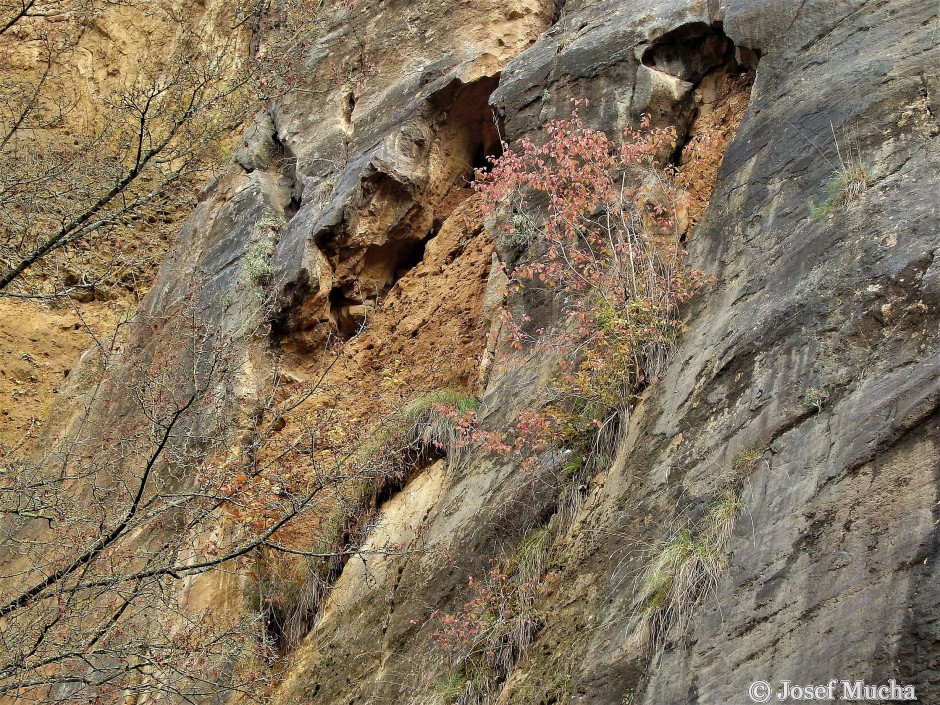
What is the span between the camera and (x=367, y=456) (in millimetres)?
8359

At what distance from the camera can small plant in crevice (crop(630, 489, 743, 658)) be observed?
484 centimetres

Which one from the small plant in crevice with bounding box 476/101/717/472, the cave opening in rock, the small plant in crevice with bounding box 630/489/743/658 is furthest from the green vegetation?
the small plant in crevice with bounding box 630/489/743/658

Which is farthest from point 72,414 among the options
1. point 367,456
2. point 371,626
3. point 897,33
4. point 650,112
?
point 897,33

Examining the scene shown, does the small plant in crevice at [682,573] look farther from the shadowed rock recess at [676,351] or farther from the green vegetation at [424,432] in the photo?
the green vegetation at [424,432]

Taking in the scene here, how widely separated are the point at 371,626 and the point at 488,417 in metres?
1.73

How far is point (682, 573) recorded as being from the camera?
4926mm

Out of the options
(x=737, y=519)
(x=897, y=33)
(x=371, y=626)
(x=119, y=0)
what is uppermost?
(x=119, y=0)

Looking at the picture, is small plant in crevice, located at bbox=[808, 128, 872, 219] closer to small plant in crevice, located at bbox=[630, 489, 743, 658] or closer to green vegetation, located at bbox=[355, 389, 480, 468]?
small plant in crevice, located at bbox=[630, 489, 743, 658]

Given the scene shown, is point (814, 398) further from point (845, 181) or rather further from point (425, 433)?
point (425, 433)

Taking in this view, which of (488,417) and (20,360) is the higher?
(20,360)

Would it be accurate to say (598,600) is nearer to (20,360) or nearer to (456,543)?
(456,543)

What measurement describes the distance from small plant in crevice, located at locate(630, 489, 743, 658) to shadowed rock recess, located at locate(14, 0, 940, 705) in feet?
0.18

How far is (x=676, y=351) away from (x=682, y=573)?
187 centimetres

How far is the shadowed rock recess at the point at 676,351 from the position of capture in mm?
4457
